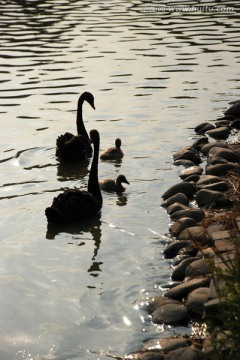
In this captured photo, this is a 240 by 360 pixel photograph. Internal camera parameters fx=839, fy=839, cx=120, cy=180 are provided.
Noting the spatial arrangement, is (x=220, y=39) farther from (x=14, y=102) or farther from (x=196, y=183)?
(x=196, y=183)

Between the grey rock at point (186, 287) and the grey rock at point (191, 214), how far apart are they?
6.42 feet

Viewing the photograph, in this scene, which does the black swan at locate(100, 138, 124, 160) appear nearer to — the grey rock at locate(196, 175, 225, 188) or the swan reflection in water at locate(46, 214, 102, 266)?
the grey rock at locate(196, 175, 225, 188)

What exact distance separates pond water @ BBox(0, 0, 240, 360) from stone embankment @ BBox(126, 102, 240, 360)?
0.59 feet

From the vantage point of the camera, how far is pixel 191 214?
9836 mm

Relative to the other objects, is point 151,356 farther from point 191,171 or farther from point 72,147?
point 72,147

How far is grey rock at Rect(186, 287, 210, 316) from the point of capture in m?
7.33

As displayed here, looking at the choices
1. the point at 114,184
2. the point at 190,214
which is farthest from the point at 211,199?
the point at 114,184

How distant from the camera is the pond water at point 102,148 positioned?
7.72 meters

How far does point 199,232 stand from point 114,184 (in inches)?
118

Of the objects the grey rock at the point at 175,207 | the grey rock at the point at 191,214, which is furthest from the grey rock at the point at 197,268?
→ the grey rock at the point at 175,207

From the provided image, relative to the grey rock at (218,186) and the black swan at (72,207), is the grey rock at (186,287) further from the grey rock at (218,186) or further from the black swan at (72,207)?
the grey rock at (218,186)

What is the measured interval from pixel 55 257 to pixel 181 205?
6.35 feet

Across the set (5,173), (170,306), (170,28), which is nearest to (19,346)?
(170,306)

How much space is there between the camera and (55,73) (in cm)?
1998
